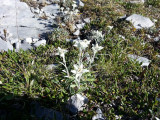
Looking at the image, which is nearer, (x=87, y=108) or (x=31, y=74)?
(x=87, y=108)

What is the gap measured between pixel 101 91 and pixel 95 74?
0.56 meters

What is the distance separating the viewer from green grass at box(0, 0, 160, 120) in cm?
300

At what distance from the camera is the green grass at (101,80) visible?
9.86 ft

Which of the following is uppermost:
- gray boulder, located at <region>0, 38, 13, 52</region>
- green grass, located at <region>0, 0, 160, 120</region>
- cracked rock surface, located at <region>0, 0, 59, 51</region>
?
cracked rock surface, located at <region>0, 0, 59, 51</region>

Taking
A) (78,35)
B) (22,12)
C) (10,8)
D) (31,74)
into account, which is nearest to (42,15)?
(22,12)

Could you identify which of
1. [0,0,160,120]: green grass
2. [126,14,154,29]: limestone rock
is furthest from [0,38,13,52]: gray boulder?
[126,14,154,29]: limestone rock

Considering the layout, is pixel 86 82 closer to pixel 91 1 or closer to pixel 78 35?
pixel 78 35

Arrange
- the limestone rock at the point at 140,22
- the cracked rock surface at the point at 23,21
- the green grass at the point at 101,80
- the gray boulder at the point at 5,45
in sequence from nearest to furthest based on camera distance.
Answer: the green grass at the point at 101,80, the gray boulder at the point at 5,45, the cracked rock surface at the point at 23,21, the limestone rock at the point at 140,22

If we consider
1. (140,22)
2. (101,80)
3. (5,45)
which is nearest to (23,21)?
(5,45)

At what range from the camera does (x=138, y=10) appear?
7547mm

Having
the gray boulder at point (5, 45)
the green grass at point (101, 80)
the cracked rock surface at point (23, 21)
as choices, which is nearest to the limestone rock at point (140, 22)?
the green grass at point (101, 80)

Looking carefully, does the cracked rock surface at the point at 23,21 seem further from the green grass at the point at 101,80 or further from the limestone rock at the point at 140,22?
the limestone rock at the point at 140,22

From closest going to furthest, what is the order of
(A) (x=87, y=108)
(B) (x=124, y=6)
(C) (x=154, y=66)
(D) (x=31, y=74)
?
(A) (x=87, y=108) < (D) (x=31, y=74) < (C) (x=154, y=66) < (B) (x=124, y=6)

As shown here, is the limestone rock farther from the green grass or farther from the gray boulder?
the gray boulder
